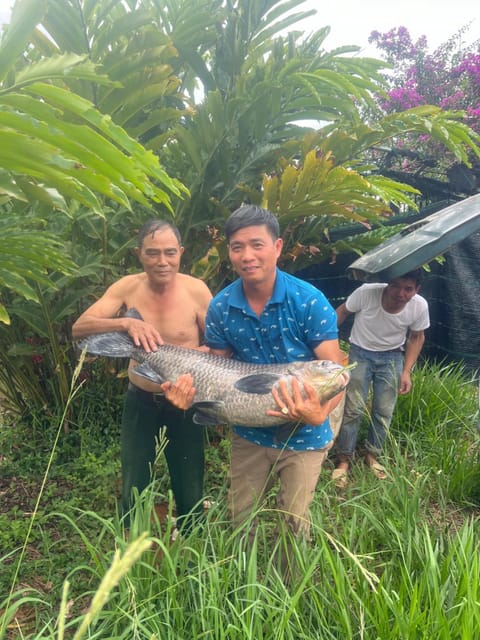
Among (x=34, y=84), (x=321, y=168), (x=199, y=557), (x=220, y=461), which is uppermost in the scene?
(x=321, y=168)

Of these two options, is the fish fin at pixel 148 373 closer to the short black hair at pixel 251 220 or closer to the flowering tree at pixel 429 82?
the short black hair at pixel 251 220

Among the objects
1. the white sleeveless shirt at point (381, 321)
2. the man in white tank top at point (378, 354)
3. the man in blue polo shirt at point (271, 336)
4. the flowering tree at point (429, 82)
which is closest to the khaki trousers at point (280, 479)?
the man in blue polo shirt at point (271, 336)

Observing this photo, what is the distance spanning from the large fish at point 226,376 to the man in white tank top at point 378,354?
5.21ft

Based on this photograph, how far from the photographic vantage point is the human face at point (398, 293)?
10.3 ft

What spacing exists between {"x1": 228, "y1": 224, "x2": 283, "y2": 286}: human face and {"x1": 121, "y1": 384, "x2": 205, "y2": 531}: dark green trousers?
2.67 feet

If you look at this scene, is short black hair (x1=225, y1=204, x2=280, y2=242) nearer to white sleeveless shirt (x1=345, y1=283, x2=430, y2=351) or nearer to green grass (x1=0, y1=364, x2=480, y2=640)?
green grass (x1=0, y1=364, x2=480, y2=640)

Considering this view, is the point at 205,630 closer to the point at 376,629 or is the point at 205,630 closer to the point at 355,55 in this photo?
the point at 376,629

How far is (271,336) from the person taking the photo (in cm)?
200

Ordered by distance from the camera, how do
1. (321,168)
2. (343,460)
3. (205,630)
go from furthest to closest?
1. (343,460)
2. (321,168)
3. (205,630)

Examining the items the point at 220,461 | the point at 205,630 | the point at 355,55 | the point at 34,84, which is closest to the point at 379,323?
the point at 220,461

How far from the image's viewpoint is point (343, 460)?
Answer: 3514 mm

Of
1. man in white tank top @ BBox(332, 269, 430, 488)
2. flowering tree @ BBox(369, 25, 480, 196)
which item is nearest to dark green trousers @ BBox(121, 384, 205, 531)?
man in white tank top @ BBox(332, 269, 430, 488)

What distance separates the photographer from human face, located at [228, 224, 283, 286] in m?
1.86

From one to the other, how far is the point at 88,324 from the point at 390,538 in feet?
5.19
